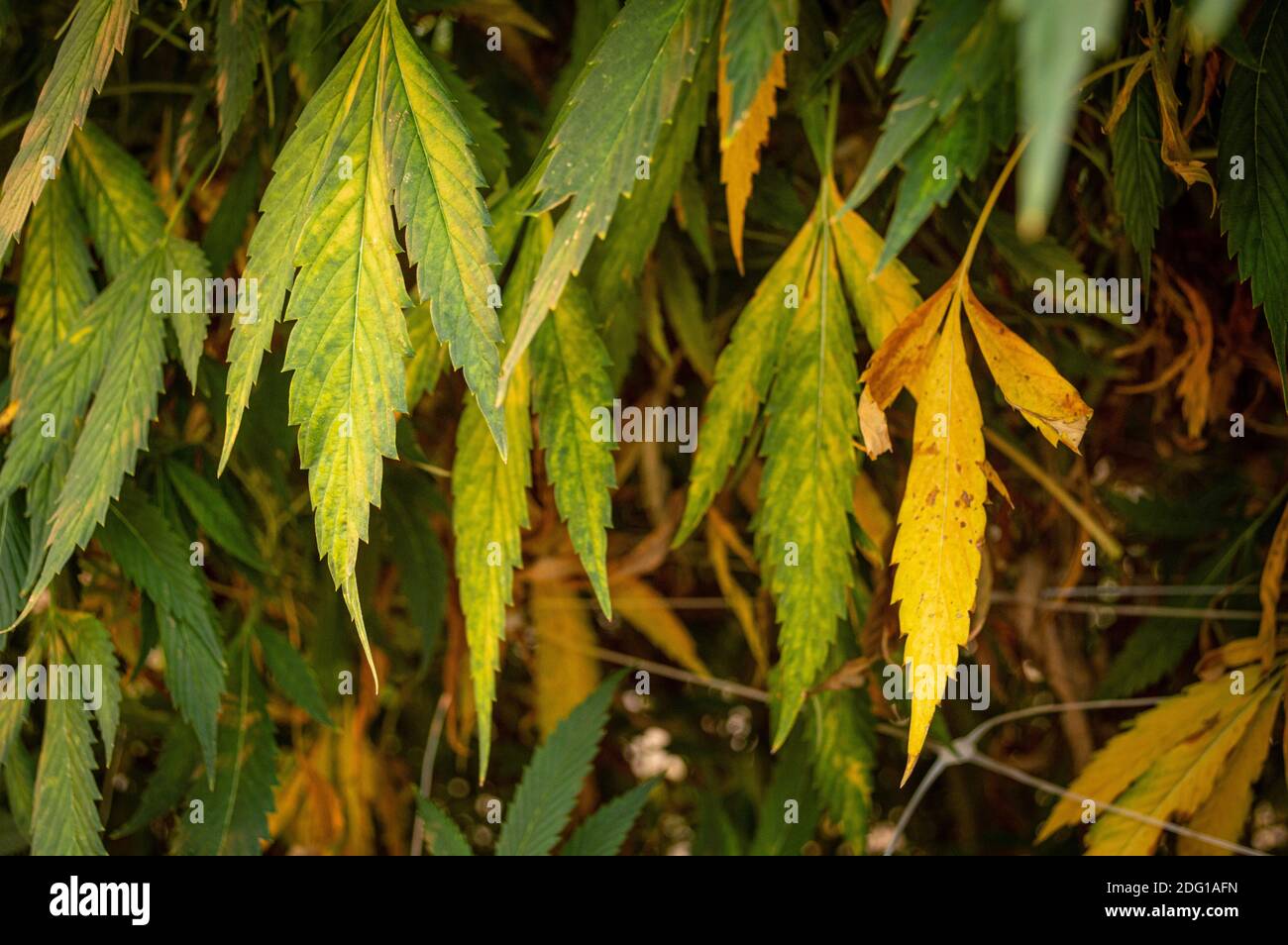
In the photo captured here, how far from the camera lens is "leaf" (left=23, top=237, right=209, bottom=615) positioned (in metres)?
0.52

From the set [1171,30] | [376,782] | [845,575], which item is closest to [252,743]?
[376,782]

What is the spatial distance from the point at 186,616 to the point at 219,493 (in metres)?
0.10

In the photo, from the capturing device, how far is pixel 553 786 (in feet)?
2.35

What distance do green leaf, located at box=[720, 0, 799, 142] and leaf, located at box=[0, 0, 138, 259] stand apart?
0.29 m

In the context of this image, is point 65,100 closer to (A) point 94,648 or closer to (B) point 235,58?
(B) point 235,58

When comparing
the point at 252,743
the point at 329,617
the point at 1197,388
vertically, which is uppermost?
the point at 1197,388

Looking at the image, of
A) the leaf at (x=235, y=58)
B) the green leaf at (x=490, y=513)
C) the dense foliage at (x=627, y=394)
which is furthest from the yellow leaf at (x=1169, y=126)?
the leaf at (x=235, y=58)

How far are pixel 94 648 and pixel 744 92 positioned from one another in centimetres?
53

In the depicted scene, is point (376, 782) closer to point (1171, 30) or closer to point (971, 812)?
point (971, 812)

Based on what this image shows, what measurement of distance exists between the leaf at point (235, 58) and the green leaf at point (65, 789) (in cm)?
35

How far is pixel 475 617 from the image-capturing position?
0.57 m

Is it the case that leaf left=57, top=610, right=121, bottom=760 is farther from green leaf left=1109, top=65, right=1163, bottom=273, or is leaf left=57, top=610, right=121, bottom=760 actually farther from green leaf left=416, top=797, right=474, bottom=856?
green leaf left=1109, top=65, right=1163, bottom=273

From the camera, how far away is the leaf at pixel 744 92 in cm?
40

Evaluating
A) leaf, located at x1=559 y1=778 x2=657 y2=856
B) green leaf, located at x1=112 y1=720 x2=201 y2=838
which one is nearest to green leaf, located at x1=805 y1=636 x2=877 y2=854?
leaf, located at x1=559 y1=778 x2=657 y2=856
